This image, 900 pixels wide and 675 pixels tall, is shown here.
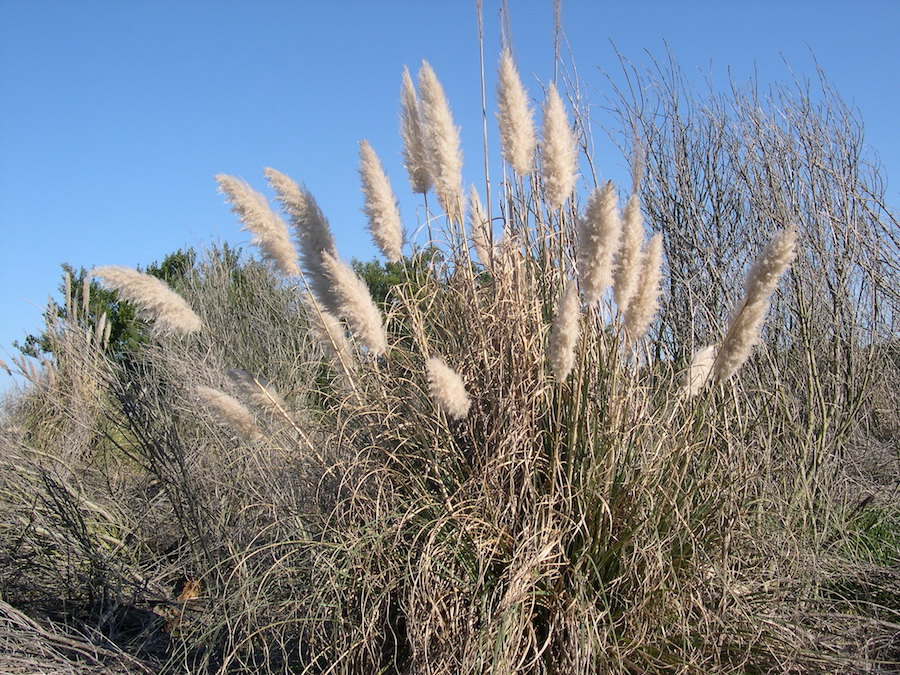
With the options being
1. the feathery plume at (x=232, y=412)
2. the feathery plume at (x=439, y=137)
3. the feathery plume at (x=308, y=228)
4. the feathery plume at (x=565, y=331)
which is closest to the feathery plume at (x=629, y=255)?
the feathery plume at (x=565, y=331)

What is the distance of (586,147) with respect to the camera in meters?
3.19

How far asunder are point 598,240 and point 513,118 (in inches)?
24.1

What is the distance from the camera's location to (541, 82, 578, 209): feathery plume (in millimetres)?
2270

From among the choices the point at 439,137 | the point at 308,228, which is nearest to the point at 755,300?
the point at 439,137

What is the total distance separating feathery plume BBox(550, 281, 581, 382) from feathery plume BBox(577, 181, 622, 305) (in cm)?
12

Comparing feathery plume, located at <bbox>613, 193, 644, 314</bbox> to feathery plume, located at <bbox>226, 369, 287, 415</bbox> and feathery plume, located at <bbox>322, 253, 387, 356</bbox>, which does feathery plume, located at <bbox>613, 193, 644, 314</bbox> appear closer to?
feathery plume, located at <bbox>322, 253, 387, 356</bbox>

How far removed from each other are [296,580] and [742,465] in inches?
56.8

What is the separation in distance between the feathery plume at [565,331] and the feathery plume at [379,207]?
0.78 meters

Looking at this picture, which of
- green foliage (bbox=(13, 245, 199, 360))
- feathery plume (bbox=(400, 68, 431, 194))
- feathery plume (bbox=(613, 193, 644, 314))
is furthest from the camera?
green foliage (bbox=(13, 245, 199, 360))

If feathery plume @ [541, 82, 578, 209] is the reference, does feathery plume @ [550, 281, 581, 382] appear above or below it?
below

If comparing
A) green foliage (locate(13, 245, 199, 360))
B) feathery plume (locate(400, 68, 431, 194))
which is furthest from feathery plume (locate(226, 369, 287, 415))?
green foliage (locate(13, 245, 199, 360))

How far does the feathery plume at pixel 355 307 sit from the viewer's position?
7.21 feet

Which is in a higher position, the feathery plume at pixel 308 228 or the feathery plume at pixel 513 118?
the feathery plume at pixel 513 118

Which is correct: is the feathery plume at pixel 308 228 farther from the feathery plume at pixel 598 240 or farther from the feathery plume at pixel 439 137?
the feathery plume at pixel 598 240
